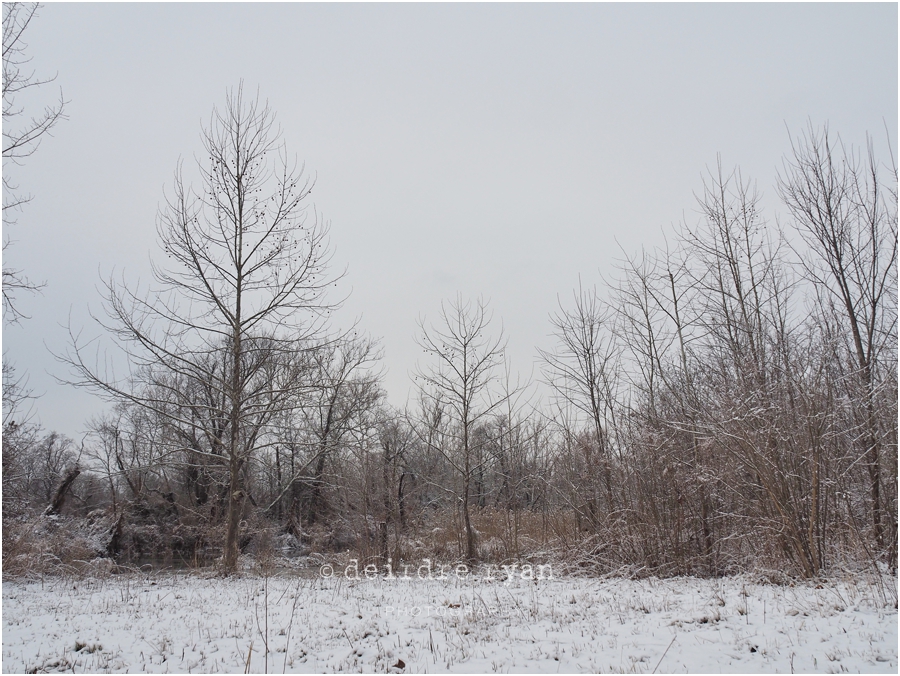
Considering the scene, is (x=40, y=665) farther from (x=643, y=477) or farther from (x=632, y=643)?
(x=643, y=477)

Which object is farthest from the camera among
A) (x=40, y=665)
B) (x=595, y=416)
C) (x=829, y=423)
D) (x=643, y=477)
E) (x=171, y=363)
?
(x=595, y=416)

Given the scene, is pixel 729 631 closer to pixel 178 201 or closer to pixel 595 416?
pixel 595 416

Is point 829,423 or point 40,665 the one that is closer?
point 40,665

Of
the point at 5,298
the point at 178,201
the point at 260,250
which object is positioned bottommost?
the point at 5,298

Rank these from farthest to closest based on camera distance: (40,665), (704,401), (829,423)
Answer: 1. (704,401)
2. (829,423)
3. (40,665)

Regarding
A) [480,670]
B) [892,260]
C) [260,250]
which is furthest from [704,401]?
[260,250]

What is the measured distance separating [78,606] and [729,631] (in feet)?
27.5

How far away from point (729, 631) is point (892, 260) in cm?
639

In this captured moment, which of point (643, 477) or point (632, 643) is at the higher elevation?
point (643, 477)

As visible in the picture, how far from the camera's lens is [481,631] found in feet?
19.1

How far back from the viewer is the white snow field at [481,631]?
4.69 metres

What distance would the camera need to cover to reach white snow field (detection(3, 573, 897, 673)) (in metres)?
4.69

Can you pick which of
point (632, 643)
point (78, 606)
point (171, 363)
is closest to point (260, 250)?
point (171, 363)

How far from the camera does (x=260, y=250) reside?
1241cm
